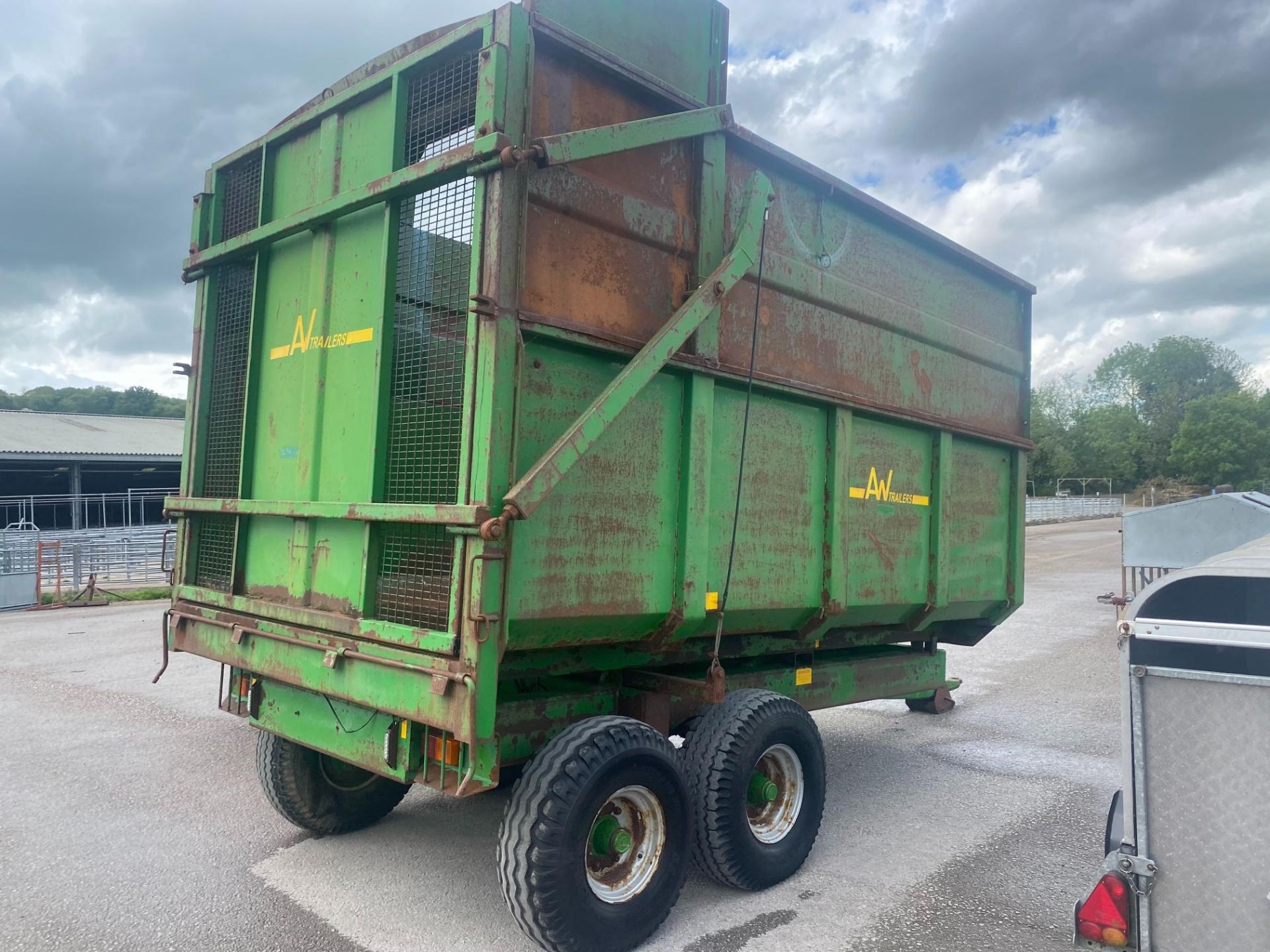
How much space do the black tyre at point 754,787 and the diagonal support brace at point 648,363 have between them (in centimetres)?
153

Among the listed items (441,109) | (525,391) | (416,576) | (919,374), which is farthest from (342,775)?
(919,374)

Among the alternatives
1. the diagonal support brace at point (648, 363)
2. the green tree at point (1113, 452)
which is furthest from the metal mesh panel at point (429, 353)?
the green tree at point (1113, 452)

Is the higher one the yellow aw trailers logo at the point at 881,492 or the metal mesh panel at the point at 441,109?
the metal mesh panel at the point at 441,109

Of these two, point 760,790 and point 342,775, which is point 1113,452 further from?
point 342,775

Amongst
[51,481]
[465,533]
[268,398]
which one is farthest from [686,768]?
[51,481]

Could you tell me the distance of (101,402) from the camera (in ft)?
213

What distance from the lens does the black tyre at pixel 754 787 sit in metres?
3.99

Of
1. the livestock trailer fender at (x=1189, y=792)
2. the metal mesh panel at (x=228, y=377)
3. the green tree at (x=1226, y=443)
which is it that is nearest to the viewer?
the livestock trailer fender at (x=1189, y=792)

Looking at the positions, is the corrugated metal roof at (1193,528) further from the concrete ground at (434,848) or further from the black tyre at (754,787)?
the black tyre at (754,787)

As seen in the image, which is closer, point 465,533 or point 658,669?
point 465,533

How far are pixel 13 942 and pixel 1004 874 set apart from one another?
4393 mm

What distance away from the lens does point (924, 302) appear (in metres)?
6.04

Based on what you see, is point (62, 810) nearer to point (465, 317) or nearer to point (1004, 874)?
point (465, 317)

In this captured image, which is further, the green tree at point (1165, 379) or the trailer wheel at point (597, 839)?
the green tree at point (1165, 379)
